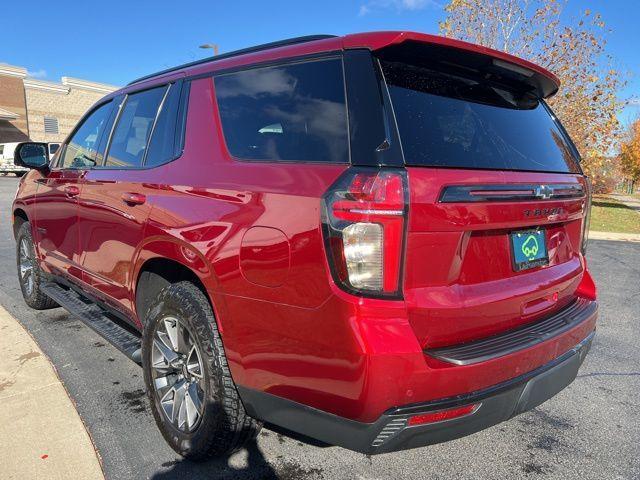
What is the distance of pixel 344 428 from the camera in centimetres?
185

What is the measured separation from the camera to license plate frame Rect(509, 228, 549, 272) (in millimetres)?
2185

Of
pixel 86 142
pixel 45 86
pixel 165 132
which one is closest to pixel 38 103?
pixel 45 86

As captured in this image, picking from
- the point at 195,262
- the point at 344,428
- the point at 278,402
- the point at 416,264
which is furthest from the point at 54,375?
the point at 416,264

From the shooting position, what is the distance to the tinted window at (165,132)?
111 inches

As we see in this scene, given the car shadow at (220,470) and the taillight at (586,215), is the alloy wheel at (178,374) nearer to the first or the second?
the car shadow at (220,470)

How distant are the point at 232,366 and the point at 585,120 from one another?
744 inches

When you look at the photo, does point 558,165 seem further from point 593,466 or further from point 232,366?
point 232,366

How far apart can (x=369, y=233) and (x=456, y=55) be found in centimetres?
95

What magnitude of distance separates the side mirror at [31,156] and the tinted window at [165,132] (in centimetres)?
194

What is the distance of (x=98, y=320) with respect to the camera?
3.61 m

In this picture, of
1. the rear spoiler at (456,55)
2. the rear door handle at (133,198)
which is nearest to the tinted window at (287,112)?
the rear spoiler at (456,55)

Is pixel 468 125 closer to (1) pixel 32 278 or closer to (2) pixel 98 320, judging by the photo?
(2) pixel 98 320

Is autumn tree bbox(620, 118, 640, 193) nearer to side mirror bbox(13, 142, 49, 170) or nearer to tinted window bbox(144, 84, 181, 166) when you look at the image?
side mirror bbox(13, 142, 49, 170)

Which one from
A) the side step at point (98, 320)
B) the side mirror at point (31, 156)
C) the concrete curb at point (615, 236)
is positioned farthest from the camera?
the concrete curb at point (615, 236)
